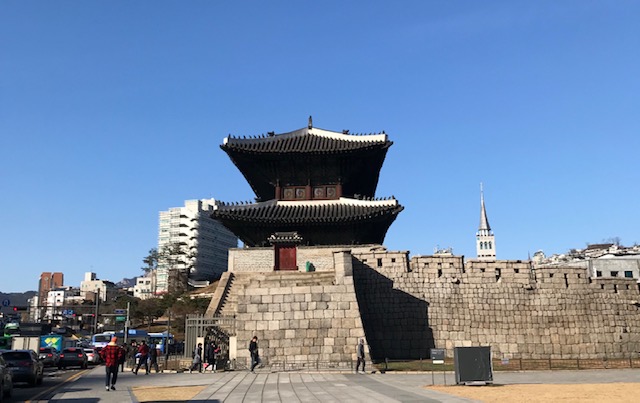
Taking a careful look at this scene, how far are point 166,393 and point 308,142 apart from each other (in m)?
27.2

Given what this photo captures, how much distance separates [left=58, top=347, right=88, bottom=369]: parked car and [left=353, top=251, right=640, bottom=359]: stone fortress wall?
16.9 m

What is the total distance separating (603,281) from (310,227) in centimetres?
1861

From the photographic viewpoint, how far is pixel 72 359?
32500mm

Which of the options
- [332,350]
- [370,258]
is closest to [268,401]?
[332,350]

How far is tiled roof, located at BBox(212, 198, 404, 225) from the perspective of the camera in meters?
37.1

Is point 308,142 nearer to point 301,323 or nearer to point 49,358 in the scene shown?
point 301,323

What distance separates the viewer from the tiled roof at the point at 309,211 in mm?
37062

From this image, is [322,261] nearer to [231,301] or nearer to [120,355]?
[231,301]

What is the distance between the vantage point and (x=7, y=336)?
50438 mm

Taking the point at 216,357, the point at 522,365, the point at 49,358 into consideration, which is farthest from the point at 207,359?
the point at 522,365

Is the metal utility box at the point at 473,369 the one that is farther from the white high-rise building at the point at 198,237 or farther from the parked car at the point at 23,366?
the white high-rise building at the point at 198,237

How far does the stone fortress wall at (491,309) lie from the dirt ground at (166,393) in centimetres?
1430

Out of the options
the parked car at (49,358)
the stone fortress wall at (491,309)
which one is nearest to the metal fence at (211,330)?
the stone fortress wall at (491,309)

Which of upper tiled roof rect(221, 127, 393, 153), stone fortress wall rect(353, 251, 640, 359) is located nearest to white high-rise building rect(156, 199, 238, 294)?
upper tiled roof rect(221, 127, 393, 153)
